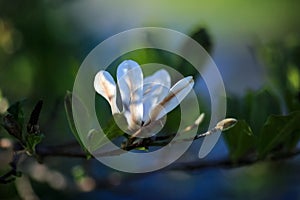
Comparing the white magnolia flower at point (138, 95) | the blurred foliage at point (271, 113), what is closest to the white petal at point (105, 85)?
the white magnolia flower at point (138, 95)

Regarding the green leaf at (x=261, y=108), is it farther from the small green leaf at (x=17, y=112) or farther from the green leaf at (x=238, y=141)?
the small green leaf at (x=17, y=112)

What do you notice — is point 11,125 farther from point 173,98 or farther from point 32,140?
point 173,98

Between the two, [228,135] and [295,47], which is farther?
[295,47]

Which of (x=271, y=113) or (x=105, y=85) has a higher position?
(x=105, y=85)

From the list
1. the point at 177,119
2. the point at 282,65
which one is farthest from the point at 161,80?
the point at 282,65

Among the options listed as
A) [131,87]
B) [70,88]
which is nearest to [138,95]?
[131,87]

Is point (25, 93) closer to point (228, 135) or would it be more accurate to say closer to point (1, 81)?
point (1, 81)
